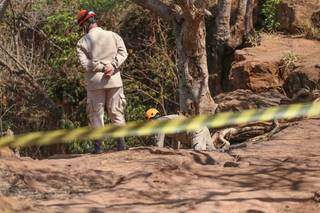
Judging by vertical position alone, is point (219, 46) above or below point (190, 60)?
above

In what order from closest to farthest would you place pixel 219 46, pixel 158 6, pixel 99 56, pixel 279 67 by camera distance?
1. pixel 99 56
2. pixel 158 6
3. pixel 279 67
4. pixel 219 46

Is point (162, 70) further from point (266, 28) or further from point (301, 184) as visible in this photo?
point (301, 184)

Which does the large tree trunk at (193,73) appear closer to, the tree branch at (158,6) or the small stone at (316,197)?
the tree branch at (158,6)

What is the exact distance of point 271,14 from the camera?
1508 centimetres

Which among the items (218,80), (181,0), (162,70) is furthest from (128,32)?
(181,0)

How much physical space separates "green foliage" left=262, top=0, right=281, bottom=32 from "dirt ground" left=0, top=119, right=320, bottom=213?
336 inches

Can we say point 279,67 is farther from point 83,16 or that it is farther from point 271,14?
point 83,16

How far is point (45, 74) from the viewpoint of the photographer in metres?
15.8

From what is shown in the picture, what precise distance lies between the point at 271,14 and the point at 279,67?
3.01 meters

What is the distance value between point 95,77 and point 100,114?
0.44m

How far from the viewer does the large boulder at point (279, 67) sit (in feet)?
38.1

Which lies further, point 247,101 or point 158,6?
point 247,101

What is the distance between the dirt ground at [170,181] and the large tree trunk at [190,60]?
3.01m

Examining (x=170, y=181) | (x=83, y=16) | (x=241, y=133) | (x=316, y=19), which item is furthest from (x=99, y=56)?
(x=316, y=19)
